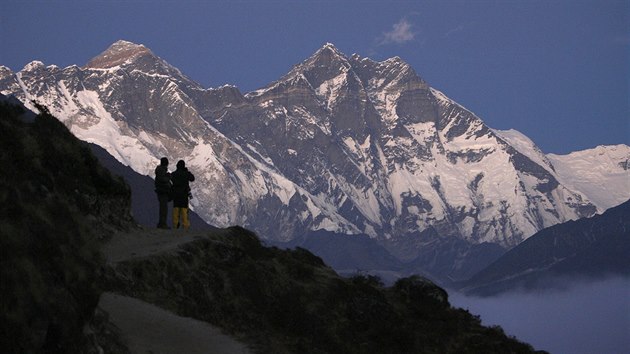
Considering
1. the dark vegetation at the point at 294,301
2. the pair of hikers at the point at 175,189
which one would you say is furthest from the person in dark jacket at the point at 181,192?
the dark vegetation at the point at 294,301

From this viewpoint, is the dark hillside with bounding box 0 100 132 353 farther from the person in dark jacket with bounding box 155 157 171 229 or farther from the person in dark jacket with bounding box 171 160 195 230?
the person in dark jacket with bounding box 171 160 195 230

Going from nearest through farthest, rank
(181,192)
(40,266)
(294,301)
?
(40,266)
(294,301)
(181,192)

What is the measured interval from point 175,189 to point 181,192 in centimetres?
23

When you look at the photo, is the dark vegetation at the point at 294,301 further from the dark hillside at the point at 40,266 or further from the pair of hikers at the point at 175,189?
the dark hillside at the point at 40,266

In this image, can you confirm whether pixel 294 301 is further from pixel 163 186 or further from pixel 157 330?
pixel 163 186

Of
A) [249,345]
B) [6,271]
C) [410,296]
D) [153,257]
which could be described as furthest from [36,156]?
[410,296]

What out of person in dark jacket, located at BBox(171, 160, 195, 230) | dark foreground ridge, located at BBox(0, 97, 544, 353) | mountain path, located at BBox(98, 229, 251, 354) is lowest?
mountain path, located at BBox(98, 229, 251, 354)

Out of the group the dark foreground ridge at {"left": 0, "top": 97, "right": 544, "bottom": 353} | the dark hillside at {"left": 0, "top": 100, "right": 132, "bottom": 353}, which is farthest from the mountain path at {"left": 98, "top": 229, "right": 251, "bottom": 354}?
the dark hillside at {"left": 0, "top": 100, "right": 132, "bottom": 353}

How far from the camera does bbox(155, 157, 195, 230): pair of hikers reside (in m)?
37.2

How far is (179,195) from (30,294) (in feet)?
64.8

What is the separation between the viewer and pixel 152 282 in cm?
2923

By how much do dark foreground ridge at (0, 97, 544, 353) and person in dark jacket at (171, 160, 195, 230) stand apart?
2.72m

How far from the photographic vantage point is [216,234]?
1342 inches

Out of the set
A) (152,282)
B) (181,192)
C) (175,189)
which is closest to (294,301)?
(152,282)
